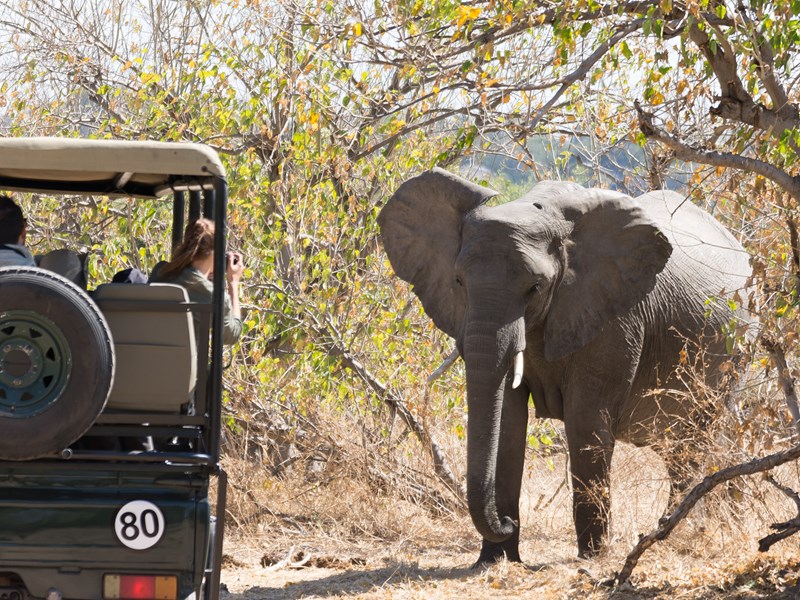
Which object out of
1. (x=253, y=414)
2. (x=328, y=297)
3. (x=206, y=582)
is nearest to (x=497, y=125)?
(x=328, y=297)

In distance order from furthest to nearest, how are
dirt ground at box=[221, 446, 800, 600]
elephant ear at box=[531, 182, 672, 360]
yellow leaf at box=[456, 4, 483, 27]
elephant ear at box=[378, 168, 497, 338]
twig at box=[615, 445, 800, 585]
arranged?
elephant ear at box=[378, 168, 497, 338], elephant ear at box=[531, 182, 672, 360], yellow leaf at box=[456, 4, 483, 27], dirt ground at box=[221, 446, 800, 600], twig at box=[615, 445, 800, 585]

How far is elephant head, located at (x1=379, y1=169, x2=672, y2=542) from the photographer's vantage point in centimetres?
692

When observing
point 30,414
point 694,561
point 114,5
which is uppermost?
point 114,5

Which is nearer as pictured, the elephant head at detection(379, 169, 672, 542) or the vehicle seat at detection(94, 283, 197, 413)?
the vehicle seat at detection(94, 283, 197, 413)

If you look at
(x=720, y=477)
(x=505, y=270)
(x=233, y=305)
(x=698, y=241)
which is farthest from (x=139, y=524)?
(x=698, y=241)

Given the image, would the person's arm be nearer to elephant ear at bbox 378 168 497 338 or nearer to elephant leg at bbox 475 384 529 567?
elephant ear at bbox 378 168 497 338

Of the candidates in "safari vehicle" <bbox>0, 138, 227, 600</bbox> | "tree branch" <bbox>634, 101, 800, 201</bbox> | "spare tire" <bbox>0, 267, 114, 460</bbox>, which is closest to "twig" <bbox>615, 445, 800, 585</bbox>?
"tree branch" <bbox>634, 101, 800, 201</bbox>

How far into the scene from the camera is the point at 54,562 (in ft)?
14.6

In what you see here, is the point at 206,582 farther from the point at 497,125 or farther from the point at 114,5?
the point at 114,5

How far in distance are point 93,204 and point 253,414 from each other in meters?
2.21

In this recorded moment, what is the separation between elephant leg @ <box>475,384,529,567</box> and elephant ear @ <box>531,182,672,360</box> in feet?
1.79

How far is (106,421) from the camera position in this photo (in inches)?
178

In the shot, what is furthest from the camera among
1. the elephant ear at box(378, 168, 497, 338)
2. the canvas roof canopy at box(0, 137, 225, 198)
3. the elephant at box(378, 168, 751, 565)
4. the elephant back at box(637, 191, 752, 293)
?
the elephant back at box(637, 191, 752, 293)

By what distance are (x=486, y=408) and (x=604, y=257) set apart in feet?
4.76
